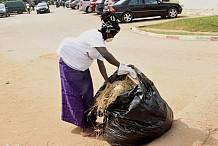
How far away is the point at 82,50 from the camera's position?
13.9 ft

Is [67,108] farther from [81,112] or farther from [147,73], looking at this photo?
[147,73]

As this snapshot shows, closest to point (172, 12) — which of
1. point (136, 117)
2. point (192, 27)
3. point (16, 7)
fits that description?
point (192, 27)

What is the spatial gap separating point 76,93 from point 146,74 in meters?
3.34

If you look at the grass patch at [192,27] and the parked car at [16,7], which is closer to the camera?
the grass patch at [192,27]

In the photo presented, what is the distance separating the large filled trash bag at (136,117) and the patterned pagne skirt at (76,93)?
0.43m

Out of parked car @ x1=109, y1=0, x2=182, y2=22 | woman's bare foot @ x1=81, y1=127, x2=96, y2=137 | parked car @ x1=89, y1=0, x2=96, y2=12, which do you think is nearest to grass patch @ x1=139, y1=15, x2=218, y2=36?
parked car @ x1=109, y1=0, x2=182, y2=22

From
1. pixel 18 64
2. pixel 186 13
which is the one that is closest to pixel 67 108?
pixel 18 64

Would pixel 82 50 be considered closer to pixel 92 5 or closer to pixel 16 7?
pixel 92 5

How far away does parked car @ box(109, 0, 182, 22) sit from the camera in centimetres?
1983

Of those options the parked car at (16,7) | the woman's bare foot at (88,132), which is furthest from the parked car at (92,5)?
the woman's bare foot at (88,132)

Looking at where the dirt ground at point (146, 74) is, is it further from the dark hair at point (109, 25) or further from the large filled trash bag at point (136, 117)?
the dark hair at point (109, 25)

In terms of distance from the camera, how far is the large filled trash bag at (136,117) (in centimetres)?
400

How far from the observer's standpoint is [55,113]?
5508 millimetres

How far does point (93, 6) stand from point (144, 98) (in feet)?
87.4
